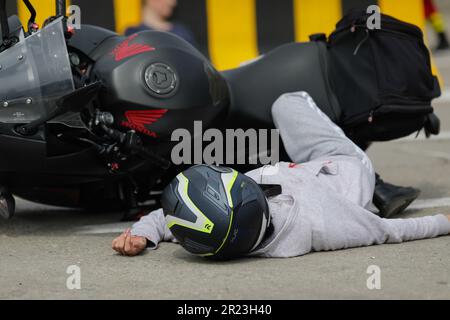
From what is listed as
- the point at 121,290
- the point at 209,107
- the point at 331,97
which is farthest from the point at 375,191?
the point at 121,290

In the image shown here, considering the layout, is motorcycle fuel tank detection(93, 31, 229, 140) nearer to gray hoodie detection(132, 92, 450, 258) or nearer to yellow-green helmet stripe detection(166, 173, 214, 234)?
gray hoodie detection(132, 92, 450, 258)

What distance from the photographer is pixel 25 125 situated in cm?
404

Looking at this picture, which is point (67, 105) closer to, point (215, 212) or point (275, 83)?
point (215, 212)

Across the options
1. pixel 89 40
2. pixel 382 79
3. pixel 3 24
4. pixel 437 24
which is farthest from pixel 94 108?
pixel 437 24

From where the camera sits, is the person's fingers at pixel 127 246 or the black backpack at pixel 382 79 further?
the black backpack at pixel 382 79

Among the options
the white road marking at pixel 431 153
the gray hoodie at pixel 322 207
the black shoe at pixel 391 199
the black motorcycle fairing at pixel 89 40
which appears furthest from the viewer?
the white road marking at pixel 431 153

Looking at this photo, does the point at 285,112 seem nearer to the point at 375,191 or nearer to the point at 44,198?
the point at 375,191

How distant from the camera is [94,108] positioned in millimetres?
4230

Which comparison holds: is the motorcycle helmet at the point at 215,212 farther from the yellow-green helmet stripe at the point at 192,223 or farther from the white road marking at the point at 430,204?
the white road marking at the point at 430,204

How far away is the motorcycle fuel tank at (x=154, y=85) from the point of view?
13.9 feet

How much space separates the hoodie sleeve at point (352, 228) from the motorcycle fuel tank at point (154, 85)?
802 millimetres

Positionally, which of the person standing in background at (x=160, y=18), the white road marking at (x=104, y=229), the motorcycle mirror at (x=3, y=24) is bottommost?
the white road marking at (x=104, y=229)

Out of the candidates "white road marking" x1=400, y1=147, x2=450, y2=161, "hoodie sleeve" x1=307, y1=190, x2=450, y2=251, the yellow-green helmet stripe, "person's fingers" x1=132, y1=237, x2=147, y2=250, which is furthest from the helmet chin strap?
"white road marking" x1=400, y1=147, x2=450, y2=161

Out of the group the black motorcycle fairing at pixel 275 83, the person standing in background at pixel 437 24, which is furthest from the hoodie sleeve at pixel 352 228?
the person standing in background at pixel 437 24
